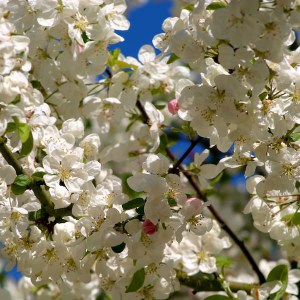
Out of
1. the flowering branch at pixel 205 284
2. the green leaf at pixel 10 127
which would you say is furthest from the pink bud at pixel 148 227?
the flowering branch at pixel 205 284

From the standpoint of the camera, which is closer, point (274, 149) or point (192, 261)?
point (274, 149)

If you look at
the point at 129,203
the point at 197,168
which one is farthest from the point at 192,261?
the point at 129,203

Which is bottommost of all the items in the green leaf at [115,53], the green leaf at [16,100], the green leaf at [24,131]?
the green leaf at [115,53]

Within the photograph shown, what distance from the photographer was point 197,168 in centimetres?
248

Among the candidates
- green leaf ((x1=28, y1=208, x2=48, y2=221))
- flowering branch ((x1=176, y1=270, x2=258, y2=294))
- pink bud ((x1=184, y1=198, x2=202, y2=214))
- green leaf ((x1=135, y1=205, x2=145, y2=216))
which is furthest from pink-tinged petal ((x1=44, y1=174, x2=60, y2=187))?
flowering branch ((x1=176, y1=270, x2=258, y2=294))

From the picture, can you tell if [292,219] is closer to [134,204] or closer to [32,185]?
[134,204]

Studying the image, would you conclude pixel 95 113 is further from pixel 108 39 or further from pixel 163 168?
pixel 163 168

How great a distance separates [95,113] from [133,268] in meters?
0.68

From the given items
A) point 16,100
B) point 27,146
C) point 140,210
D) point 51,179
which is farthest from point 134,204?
point 16,100

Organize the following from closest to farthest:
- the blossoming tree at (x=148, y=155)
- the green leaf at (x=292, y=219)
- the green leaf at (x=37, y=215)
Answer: the blossoming tree at (x=148, y=155)
the green leaf at (x=37, y=215)
the green leaf at (x=292, y=219)

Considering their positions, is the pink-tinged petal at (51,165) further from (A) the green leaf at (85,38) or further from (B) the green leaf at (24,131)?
(A) the green leaf at (85,38)

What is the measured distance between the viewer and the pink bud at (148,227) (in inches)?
80.7

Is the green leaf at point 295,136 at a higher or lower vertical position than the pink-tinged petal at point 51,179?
higher

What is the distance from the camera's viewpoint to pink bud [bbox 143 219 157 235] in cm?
205
